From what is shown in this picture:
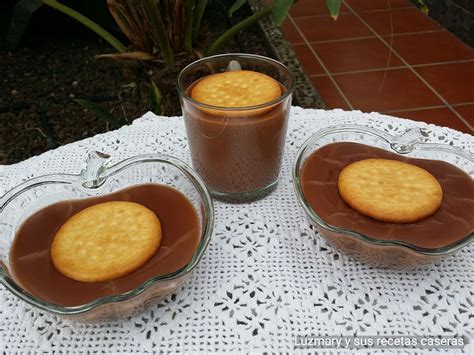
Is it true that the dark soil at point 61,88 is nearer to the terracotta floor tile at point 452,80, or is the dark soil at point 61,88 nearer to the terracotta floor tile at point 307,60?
the terracotta floor tile at point 307,60

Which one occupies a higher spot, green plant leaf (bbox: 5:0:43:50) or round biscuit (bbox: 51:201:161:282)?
round biscuit (bbox: 51:201:161:282)

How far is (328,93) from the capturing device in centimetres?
194

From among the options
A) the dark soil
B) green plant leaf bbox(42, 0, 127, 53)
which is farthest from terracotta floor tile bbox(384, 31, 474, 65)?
green plant leaf bbox(42, 0, 127, 53)

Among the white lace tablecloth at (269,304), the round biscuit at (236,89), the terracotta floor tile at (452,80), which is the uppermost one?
the round biscuit at (236,89)

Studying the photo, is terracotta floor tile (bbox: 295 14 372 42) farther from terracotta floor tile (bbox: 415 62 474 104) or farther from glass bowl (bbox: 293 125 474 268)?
glass bowl (bbox: 293 125 474 268)

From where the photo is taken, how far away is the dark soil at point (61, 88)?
1722 mm

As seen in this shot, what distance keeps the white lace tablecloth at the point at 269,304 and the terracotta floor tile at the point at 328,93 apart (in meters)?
1.25

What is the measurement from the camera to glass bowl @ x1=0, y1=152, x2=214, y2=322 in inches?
19.2

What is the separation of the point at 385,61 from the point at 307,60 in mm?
331

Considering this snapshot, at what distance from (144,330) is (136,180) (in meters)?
0.21

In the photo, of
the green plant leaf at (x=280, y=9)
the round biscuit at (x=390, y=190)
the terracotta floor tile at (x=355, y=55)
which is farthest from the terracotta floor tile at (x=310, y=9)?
the round biscuit at (x=390, y=190)

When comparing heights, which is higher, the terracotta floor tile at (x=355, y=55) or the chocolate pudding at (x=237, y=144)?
the chocolate pudding at (x=237, y=144)

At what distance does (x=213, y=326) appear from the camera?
1.81 ft

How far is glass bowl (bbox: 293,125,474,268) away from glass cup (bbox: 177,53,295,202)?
59 millimetres
